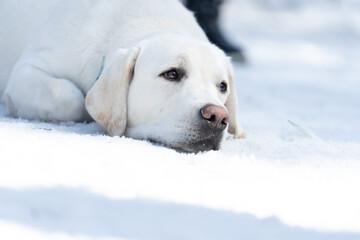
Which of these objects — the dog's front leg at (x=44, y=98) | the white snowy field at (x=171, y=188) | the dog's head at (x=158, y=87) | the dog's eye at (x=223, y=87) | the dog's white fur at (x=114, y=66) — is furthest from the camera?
the dog's front leg at (x=44, y=98)

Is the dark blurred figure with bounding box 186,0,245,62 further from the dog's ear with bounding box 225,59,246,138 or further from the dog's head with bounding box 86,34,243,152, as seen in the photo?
the dog's head with bounding box 86,34,243,152

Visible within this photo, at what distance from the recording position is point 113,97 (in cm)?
270

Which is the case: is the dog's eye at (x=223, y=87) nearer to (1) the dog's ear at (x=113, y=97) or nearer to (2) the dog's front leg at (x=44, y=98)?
(1) the dog's ear at (x=113, y=97)

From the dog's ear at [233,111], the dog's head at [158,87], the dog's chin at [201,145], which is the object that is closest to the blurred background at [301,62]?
the dog's ear at [233,111]

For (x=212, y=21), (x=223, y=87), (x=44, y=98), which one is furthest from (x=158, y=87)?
(x=212, y=21)

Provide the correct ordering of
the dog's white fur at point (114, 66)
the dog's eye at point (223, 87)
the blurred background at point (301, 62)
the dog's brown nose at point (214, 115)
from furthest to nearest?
the blurred background at point (301, 62)
the dog's eye at point (223, 87)
the dog's white fur at point (114, 66)
the dog's brown nose at point (214, 115)

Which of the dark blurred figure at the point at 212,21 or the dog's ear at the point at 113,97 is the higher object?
the dog's ear at the point at 113,97

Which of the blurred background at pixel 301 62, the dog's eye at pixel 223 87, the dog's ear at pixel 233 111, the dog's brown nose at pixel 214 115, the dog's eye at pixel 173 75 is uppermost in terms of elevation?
the dog's brown nose at pixel 214 115

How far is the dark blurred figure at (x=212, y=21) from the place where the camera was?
25.4 ft

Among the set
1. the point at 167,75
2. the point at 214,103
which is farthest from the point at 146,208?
the point at 167,75

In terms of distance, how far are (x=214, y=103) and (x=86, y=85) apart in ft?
3.15

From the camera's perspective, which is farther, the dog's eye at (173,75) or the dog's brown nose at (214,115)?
the dog's eye at (173,75)

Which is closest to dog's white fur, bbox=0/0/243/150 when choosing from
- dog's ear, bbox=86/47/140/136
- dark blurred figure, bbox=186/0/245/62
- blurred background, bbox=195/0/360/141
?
dog's ear, bbox=86/47/140/136

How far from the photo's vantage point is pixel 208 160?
2141 millimetres
